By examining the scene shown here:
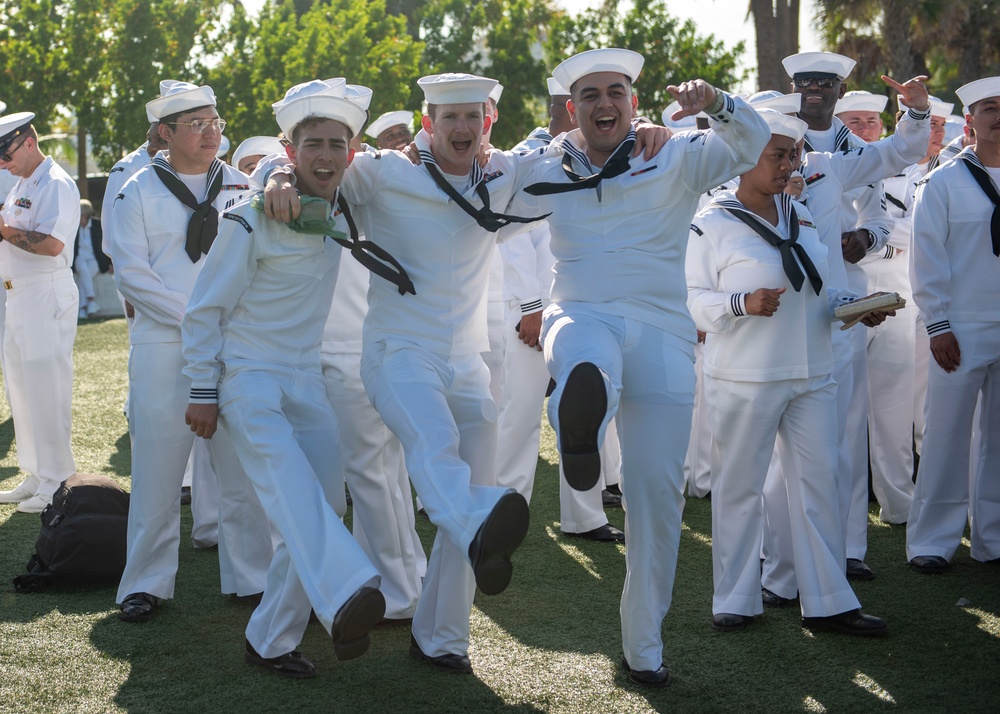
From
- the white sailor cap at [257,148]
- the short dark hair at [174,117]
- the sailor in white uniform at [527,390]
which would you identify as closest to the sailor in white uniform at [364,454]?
the short dark hair at [174,117]

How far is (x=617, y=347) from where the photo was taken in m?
4.53

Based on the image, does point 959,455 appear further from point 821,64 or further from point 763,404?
point 821,64

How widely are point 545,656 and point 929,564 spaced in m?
2.45

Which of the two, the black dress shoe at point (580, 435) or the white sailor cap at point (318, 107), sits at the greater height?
the white sailor cap at point (318, 107)

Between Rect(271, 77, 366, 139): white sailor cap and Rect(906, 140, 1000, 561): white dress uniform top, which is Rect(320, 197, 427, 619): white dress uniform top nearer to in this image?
Rect(271, 77, 366, 139): white sailor cap

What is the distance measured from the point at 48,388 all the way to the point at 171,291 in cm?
245

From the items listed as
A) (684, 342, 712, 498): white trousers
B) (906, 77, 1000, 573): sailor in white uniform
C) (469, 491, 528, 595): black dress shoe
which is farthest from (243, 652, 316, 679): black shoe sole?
(684, 342, 712, 498): white trousers

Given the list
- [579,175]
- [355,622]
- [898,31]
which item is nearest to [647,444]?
[579,175]

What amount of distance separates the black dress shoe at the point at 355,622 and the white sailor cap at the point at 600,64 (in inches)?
85.9

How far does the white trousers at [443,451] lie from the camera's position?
167 inches

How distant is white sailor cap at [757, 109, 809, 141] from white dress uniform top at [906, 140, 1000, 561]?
149 cm

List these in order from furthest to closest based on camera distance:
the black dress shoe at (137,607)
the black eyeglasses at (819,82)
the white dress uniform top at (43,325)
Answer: the white dress uniform top at (43,325) → the black eyeglasses at (819,82) → the black dress shoe at (137,607)

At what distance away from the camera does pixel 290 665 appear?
15.7 feet

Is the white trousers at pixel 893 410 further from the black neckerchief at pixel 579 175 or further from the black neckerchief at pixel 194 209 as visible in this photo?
the black neckerchief at pixel 194 209
